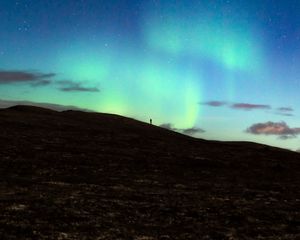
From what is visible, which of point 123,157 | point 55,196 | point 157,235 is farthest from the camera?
point 123,157

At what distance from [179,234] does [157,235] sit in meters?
1.34

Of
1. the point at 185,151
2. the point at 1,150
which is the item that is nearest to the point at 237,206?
the point at 1,150

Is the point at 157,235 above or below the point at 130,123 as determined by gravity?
below

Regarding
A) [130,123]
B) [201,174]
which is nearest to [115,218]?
[201,174]

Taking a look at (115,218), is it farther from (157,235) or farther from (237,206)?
(237,206)

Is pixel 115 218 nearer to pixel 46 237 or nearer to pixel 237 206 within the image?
pixel 46 237

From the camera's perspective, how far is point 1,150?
56.2 metres

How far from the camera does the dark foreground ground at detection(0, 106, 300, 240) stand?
29234 mm

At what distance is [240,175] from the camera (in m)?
58.0

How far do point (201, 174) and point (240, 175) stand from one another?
5220mm

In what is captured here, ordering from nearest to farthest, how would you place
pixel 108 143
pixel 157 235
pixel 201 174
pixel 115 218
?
pixel 157 235 → pixel 115 218 → pixel 201 174 → pixel 108 143

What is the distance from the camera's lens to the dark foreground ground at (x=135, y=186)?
95.9ft

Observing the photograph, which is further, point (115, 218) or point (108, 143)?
point (108, 143)

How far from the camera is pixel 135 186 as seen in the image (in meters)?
44.0
